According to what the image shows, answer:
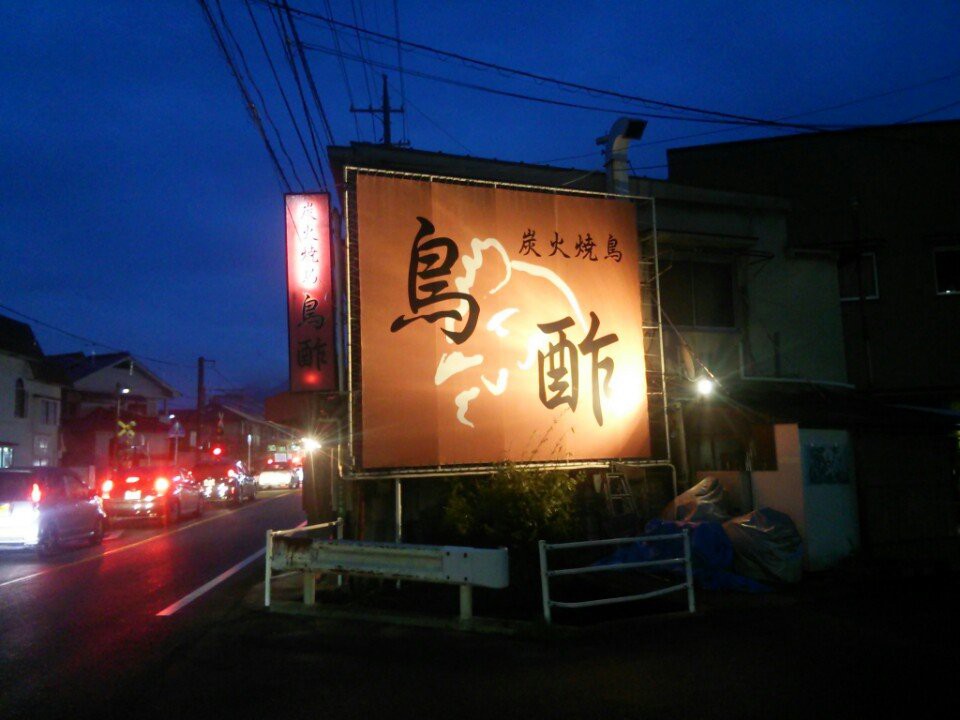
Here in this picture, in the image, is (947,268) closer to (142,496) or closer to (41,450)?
(142,496)

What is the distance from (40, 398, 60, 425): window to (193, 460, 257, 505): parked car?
24.0 ft

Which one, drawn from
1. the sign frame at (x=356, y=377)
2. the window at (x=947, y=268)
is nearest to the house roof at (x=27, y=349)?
the sign frame at (x=356, y=377)

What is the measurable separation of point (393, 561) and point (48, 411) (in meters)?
34.7

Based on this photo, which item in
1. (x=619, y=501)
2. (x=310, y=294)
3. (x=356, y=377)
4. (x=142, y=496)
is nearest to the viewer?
(x=356, y=377)

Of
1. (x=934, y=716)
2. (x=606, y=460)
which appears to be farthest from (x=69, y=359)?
(x=934, y=716)

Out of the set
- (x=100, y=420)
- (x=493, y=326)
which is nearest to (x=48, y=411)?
(x=100, y=420)

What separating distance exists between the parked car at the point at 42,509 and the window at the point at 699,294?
1408 centimetres

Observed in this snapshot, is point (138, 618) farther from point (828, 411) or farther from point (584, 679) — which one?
point (828, 411)

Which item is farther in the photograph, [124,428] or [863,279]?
[124,428]

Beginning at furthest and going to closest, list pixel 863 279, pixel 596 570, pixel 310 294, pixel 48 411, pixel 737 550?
pixel 48 411
pixel 863 279
pixel 310 294
pixel 737 550
pixel 596 570

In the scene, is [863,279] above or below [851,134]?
below

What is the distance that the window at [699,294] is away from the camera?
1673 centimetres

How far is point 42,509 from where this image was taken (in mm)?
16516

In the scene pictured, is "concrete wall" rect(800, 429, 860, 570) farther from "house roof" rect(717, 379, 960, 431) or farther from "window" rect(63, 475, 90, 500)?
"window" rect(63, 475, 90, 500)
